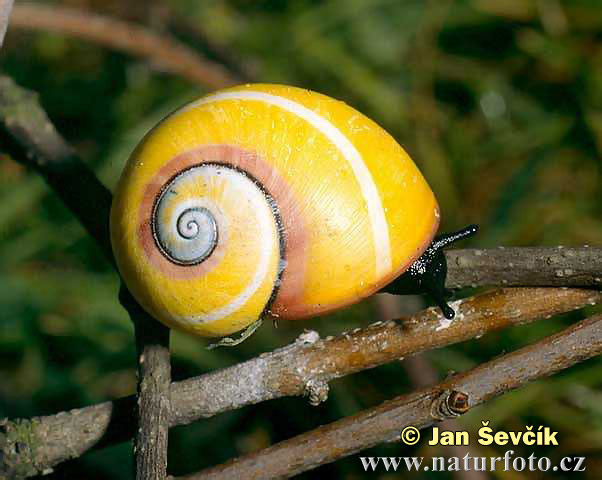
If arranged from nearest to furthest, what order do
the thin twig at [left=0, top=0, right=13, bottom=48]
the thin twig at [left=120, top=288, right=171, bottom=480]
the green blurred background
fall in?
1. the thin twig at [left=120, top=288, right=171, bottom=480]
2. the thin twig at [left=0, top=0, right=13, bottom=48]
3. the green blurred background

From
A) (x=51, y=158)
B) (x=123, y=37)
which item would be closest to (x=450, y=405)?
(x=51, y=158)

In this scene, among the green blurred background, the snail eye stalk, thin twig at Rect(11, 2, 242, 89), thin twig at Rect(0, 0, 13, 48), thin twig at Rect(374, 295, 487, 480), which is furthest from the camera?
thin twig at Rect(11, 2, 242, 89)

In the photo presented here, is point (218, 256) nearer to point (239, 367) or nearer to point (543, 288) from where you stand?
point (239, 367)

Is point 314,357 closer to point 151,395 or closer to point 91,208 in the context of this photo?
point 151,395

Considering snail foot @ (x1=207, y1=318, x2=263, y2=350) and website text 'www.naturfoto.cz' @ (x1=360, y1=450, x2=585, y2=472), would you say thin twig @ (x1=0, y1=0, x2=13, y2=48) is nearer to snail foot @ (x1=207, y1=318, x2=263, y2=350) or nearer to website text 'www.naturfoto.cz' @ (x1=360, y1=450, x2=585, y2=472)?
snail foot @ (x1=207, y1=318, x2=263, y2=350)

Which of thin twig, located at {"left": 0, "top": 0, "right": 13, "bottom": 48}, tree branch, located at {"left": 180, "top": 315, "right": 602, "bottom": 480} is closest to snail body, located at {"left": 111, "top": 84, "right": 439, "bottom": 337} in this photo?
tree branch, located at {"left": 180, "top": 315, "right": 602, "bottom": 480}

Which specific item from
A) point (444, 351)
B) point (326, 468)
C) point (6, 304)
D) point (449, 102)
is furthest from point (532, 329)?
point (6, 304)
